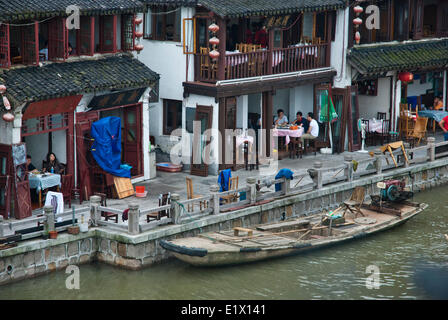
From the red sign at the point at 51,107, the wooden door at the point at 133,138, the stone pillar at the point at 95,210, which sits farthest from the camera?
the wooden door at the point at 133,138

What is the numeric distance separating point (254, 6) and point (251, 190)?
7.27 meters

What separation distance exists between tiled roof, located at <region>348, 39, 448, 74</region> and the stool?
3.81 meters

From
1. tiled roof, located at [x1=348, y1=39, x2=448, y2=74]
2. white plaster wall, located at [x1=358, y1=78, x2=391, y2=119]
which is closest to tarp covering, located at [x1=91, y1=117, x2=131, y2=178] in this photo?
tiled roof, located at [x1=348, y1=39, x2=448, y2=74]

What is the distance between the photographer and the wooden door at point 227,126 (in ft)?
106

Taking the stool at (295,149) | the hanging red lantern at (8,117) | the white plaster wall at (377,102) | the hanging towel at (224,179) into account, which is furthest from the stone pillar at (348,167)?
the hanging red lantern at (8,117)

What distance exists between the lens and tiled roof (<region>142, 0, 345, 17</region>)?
31.4 meters

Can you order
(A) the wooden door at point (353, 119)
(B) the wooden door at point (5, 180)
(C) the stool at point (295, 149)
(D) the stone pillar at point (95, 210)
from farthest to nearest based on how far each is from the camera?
1. (A) the wooden door at point (353, 119)
2. (C) the stool at point (295, 149)
3. (B) the wooden door at point (5, 180)
4. (D) the stone pillar at point (95, 210)

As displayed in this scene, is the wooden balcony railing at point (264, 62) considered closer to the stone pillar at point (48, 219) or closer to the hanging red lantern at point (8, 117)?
the hanging red lantern at point (8, 117)

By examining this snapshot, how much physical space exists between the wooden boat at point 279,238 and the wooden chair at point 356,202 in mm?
226

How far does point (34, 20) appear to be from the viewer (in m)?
27.5

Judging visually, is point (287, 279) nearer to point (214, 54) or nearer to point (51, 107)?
point (51, 107)

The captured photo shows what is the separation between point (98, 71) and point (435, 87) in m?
18.7

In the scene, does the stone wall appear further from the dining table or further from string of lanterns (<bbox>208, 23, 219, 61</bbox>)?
string of lanterns (<bbox>208, 23, 219, 61</bbox>)
